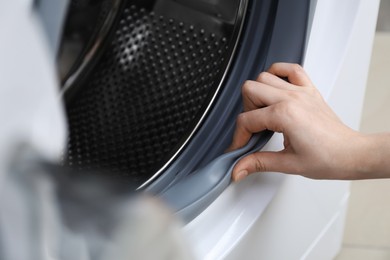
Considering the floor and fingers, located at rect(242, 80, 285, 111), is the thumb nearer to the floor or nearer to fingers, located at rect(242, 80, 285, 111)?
fingers, located at rect(242, 80, 285, 111)

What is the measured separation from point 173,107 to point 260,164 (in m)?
0.23

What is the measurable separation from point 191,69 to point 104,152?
16 cm

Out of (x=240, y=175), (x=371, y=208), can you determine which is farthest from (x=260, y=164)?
(x=371, y=208)

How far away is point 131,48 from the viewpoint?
37.1 inches

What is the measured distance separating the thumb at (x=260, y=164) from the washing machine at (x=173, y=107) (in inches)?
0.4

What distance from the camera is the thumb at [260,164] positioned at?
637 mm

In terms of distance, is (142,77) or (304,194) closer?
(304,194)

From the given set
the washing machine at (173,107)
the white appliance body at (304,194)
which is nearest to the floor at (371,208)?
the washing machine at (173,107)

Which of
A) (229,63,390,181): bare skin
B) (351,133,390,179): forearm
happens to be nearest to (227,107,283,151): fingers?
(229,63,390,181): bare skin

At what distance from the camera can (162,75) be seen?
899mm

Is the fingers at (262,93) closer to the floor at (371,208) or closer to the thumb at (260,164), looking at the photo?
the thumb at (260,164)

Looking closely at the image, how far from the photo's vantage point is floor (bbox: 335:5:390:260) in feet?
3.79

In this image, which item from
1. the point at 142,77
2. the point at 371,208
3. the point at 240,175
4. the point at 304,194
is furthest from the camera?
the point at 371,208

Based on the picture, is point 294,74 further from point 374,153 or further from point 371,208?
point 371,208
